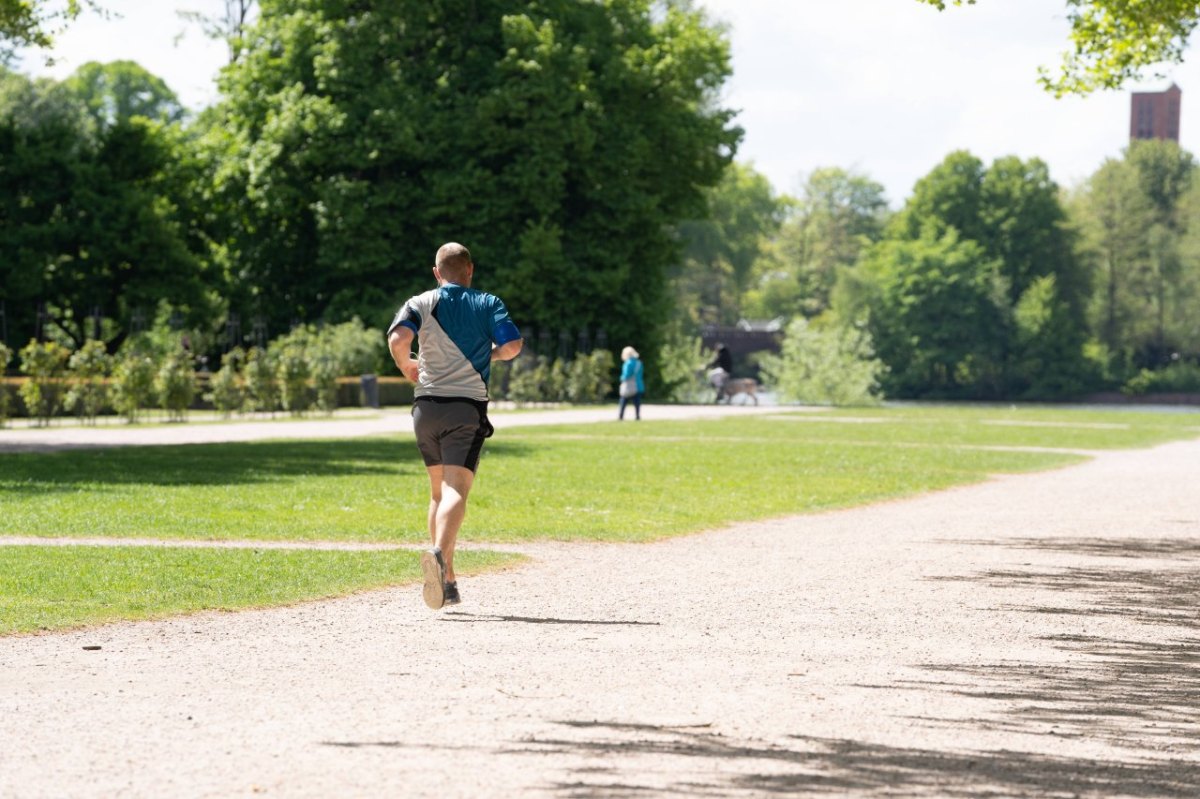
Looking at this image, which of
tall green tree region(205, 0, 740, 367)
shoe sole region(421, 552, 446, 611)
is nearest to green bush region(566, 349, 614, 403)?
tall green tree region(205, 0, 740, 367)

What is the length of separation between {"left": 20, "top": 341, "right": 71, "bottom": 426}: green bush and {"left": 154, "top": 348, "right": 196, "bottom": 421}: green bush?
185cm

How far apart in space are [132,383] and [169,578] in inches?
977

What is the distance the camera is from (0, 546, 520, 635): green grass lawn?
9.98 m

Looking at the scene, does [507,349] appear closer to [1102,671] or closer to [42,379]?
[1102,671]

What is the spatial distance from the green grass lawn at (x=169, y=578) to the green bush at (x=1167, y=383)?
283 feet

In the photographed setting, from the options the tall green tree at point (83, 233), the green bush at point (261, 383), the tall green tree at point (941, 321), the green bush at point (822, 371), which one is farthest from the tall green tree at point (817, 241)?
the green bush at point (261, 383)

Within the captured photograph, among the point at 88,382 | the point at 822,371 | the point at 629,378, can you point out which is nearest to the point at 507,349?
the point at 88,382

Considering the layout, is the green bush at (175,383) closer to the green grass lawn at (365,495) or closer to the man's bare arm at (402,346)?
the green grass lawn at (365,495)

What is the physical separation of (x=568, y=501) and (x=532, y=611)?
790cm

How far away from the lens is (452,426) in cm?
1040

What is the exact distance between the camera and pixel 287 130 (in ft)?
170

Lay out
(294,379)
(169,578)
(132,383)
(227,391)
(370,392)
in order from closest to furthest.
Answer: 1. (169,578)
2. (132,383)
3. (227,391)
4. (294,379)
5. (370,392)

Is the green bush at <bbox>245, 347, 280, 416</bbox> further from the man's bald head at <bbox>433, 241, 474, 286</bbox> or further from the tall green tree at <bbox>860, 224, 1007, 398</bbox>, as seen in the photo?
the tall green tree at <bbox>860, 224, 1007, 398</bbox>

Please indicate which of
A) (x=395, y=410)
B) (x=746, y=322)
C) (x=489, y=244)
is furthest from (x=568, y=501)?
(x=746, y=322)
